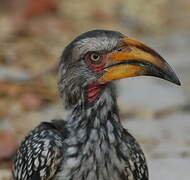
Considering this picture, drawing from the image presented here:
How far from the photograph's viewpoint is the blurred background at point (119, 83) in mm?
8711

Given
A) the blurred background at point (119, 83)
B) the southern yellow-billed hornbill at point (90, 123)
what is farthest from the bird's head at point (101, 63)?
the blurred background at point (119, 83)

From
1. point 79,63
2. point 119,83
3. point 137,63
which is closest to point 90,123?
point 79,63

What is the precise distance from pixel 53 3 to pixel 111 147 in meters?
7.37

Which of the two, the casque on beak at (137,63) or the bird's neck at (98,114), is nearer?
the casque on beak at (137,63)

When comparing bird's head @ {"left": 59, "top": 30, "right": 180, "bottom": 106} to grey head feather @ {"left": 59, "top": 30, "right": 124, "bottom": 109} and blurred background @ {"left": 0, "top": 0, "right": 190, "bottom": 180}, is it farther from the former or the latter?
blurred background @ {"left": 0, "top": 0, "right": 190, "bottom": 180}

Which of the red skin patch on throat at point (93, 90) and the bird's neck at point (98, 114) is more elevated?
the red skin patch on throat at point (93, 90)

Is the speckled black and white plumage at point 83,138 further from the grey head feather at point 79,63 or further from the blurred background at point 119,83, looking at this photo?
the blurred background at point 119,83

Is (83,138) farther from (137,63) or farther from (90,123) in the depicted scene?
(137,63)

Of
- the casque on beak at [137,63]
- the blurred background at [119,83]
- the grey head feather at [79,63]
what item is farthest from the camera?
the blurred background at [119,83]

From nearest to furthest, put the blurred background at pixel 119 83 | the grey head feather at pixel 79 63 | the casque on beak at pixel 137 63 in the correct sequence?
the casque on beak at pixel 137 63 < the grey head feather at pixel 79 63 < the blurred background at pixel 119 83

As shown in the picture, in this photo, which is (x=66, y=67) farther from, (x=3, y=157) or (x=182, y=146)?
(x=182, y=146)

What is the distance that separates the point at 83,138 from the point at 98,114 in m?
0.21

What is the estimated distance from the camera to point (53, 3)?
1323 cm

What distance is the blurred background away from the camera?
343 inches
